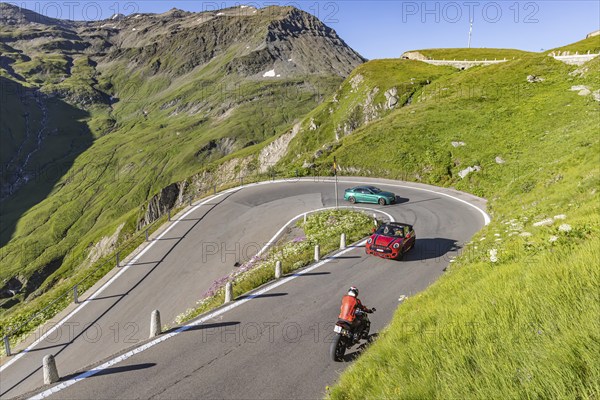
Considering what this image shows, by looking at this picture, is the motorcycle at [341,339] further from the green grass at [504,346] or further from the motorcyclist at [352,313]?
the green grass at [504,346]

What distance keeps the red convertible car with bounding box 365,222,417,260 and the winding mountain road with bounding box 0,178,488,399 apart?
18.8 inches

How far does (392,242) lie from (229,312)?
8681 millimetres

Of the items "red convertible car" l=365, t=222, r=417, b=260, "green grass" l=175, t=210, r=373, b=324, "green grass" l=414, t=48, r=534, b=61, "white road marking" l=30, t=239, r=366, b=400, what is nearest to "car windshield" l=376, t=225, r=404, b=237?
"red convertible car" l=365, t=222, r=417, b=260

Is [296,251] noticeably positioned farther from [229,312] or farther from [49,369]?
[49,369]

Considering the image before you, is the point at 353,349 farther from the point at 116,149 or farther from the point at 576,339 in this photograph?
the point at 116,149

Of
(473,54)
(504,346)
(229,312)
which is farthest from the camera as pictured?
(473,54)

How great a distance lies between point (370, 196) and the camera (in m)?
30.4

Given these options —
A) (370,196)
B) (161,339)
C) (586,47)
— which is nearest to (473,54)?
(586,47)

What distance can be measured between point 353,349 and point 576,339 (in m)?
7.13

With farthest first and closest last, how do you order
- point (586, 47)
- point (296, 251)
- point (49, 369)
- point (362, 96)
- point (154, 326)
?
point (362, 96)
point (586, 47)
point (296, 251)
point (154, 326)
point (49, 369)

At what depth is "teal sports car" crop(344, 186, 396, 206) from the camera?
29.9 meters

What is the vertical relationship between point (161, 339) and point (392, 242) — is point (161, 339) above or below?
below

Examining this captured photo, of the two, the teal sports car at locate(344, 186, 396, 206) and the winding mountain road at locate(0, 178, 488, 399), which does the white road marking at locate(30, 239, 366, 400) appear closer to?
the winding mountain road at locate(0, 178, 488, 399)

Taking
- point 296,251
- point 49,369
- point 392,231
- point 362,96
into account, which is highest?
point 362,96
